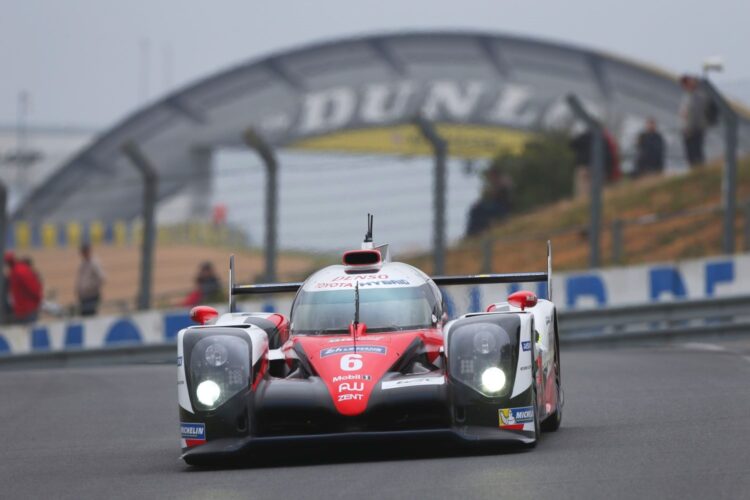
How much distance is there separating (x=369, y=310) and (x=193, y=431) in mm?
1265

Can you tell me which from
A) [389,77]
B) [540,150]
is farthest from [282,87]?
[540,150]

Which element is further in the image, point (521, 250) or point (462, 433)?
point (521, 250)

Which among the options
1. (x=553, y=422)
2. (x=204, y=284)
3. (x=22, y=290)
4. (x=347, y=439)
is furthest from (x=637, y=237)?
(x=347, y=439)

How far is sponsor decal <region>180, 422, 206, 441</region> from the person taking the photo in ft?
27.5

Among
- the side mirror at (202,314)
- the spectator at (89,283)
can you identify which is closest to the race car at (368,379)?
the side mirror at (202,314)

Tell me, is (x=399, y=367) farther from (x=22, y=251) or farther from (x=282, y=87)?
(x=282, y=87)

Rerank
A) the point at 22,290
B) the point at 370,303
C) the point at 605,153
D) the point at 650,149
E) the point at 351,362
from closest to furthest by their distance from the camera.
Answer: the point at 351,362 → the point at 370,303 → the point at 22,290 → the point at 650,149 → the point at 605,153

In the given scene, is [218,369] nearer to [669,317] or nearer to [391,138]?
[669,317]

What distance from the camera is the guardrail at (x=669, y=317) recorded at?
16734 millimetres

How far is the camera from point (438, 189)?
59.0ft

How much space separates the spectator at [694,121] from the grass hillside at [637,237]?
697 mm

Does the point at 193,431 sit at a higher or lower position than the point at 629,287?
lower

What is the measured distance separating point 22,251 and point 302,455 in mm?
12386

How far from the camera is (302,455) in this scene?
8672 millimetres
